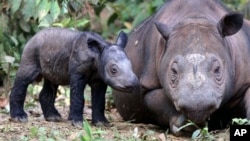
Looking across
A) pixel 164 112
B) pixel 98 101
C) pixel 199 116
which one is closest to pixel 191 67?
pixel 199 116

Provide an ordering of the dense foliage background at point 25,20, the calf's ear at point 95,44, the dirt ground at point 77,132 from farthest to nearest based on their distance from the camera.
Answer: the dense foliage background at point 25,20, the calf's ear at point 95,44, the dirt ground at point 77,132

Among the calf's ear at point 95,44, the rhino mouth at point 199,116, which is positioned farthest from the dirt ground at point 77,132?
the calf's ear at point 95,44

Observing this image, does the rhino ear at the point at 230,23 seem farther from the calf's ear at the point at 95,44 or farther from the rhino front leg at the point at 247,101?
the calf's ear at the point at 95,44

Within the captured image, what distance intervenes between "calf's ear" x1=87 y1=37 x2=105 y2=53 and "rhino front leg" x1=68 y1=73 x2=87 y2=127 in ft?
0.93

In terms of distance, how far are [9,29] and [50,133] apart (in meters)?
4.23

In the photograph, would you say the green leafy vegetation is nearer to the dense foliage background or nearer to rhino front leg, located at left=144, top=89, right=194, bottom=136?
the dense foliage background

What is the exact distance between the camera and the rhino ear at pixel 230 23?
28.8ft

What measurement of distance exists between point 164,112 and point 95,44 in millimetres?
950

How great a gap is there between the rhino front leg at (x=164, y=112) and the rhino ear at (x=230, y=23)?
852 millimetres

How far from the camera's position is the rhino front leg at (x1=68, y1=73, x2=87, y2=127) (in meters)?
8.78

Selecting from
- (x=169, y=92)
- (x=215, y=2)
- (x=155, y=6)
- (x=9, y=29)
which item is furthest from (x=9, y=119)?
(x=155, y=6)

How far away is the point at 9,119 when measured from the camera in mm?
9320

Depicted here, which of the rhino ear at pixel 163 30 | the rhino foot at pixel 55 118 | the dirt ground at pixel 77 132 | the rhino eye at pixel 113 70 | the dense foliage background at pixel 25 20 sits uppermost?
the dense foliage background at pixel 25 20

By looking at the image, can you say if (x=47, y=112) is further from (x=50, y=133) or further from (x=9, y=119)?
(x=50, y=133)
